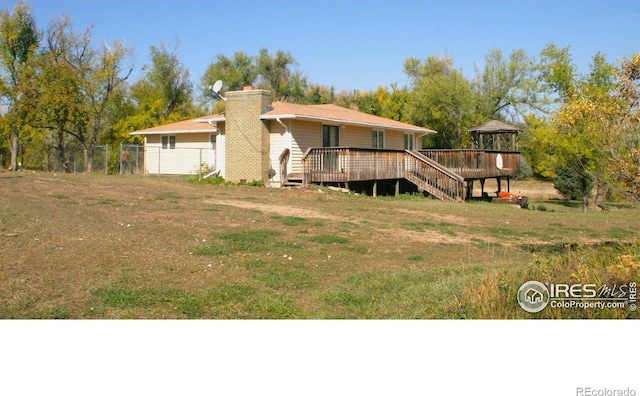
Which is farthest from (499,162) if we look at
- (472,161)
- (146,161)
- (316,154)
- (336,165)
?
(146,161)

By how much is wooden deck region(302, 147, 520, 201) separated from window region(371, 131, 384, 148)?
4100mm

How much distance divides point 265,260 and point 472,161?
21.9 metres

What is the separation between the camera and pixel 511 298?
6.99 meters

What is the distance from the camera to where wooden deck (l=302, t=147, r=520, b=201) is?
23984 millimetres

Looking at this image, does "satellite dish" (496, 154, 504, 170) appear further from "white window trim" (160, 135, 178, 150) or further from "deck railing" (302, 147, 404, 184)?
"white window trim" (160, 135, 178, 150)

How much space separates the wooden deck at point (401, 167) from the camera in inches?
944

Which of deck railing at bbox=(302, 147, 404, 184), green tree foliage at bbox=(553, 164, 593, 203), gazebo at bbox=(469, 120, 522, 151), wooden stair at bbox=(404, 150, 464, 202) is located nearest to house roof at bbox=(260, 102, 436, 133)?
deck railing at bbox=(302, 147, 404, 184)

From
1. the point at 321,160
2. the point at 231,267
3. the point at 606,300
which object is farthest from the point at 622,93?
the point at 321,160

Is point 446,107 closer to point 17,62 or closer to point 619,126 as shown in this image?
point 17,62

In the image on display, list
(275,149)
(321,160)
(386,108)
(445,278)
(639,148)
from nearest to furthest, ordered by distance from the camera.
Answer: (639,148) → (445,278) → (321,160) → (275,149) → (386,108)

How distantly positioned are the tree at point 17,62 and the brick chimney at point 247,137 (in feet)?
40.0

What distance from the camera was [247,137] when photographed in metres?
26.3

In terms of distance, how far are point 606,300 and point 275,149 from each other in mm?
20346
